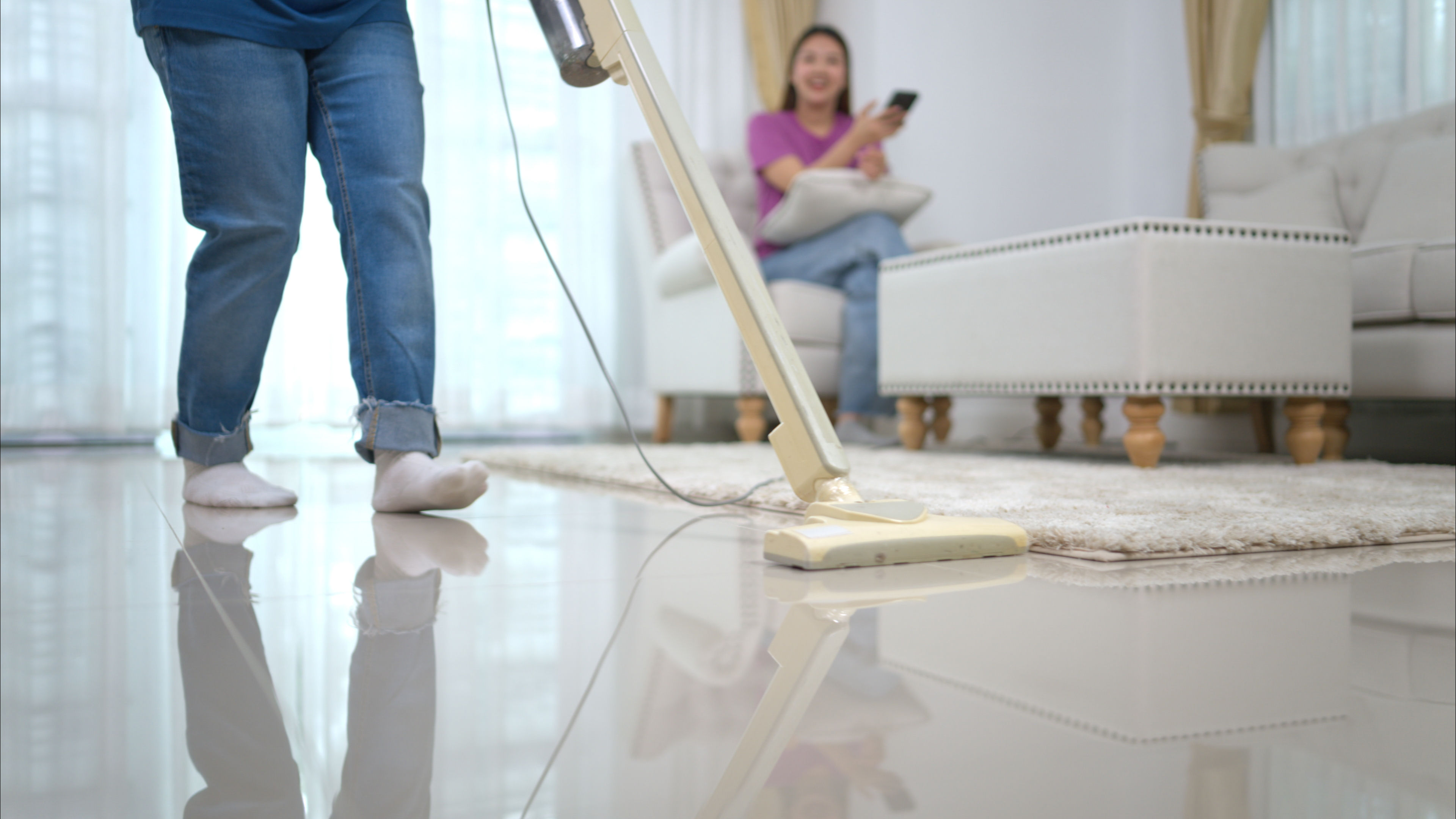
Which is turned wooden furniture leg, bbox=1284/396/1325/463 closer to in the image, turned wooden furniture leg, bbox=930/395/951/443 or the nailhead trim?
the nailhead trim

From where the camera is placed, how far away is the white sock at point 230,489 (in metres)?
1.18

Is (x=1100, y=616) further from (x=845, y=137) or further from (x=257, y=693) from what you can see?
(x=845, y=137)

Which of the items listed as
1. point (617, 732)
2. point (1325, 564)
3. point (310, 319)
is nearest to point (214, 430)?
point (617, 732)

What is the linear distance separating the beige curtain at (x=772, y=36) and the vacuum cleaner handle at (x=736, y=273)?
2770mm

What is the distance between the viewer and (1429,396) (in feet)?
6.46

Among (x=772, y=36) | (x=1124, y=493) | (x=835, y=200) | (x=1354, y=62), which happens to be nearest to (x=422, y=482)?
(x=1124, y=493)

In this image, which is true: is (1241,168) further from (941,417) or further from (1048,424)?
(941,417)

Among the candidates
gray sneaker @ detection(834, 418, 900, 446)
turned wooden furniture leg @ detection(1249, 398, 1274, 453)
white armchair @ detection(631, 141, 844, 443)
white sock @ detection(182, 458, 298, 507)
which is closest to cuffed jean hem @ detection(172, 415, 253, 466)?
white sock @ detection(182, 458, 298, 507)

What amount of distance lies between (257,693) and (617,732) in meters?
0.15

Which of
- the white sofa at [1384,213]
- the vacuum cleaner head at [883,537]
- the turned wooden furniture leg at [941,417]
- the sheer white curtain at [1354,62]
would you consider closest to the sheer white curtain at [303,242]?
the turned wooden furniture leg at [941,417]

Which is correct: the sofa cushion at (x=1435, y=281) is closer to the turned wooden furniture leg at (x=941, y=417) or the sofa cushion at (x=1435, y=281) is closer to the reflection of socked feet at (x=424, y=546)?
the turned wooden furniture leg at (x=941, y=417)

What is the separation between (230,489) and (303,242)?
77.8 inches

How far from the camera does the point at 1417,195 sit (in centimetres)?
237

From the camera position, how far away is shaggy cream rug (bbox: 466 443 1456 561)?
0.86m
